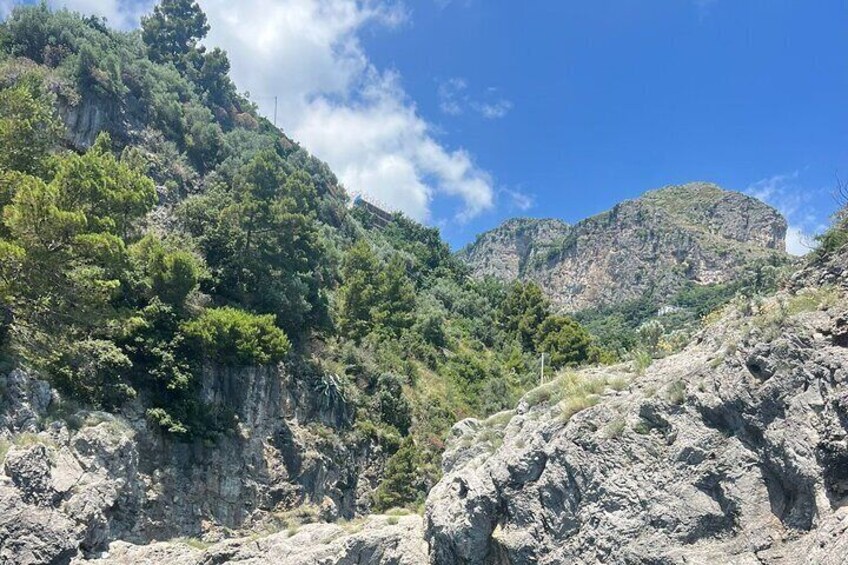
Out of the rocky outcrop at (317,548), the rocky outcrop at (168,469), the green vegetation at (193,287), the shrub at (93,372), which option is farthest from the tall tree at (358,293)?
the rocky outcrop at (317,548)

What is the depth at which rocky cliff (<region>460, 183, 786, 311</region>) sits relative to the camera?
135 m

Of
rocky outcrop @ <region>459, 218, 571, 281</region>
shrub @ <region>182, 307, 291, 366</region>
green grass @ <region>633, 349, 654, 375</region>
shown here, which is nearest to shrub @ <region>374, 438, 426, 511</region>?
shrub @ <region>182, 307, 291, 366</region>

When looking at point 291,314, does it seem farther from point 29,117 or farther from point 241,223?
point 29,117

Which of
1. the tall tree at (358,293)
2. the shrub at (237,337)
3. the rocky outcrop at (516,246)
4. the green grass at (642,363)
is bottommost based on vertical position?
the green grass at (642,363)

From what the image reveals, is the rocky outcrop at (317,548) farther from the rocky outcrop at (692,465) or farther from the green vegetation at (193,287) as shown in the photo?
the green vegetation at (193,287)

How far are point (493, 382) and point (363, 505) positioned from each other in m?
14.2

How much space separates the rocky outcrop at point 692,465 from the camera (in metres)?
8.09

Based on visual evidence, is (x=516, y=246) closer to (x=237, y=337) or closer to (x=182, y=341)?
(x=237, y=337)

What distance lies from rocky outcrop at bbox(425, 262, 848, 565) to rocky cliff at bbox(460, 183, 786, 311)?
127 meters

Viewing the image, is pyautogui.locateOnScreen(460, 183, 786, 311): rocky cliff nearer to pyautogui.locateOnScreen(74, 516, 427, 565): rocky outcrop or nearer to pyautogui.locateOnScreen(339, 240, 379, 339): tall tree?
pyautogui.locateOnScreen(339, 240, 379, 339): tall tree

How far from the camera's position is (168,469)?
75.7ft

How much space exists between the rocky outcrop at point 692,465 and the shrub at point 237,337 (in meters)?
16.1

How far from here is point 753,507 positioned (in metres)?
8.49

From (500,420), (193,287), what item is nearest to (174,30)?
(193,287)
